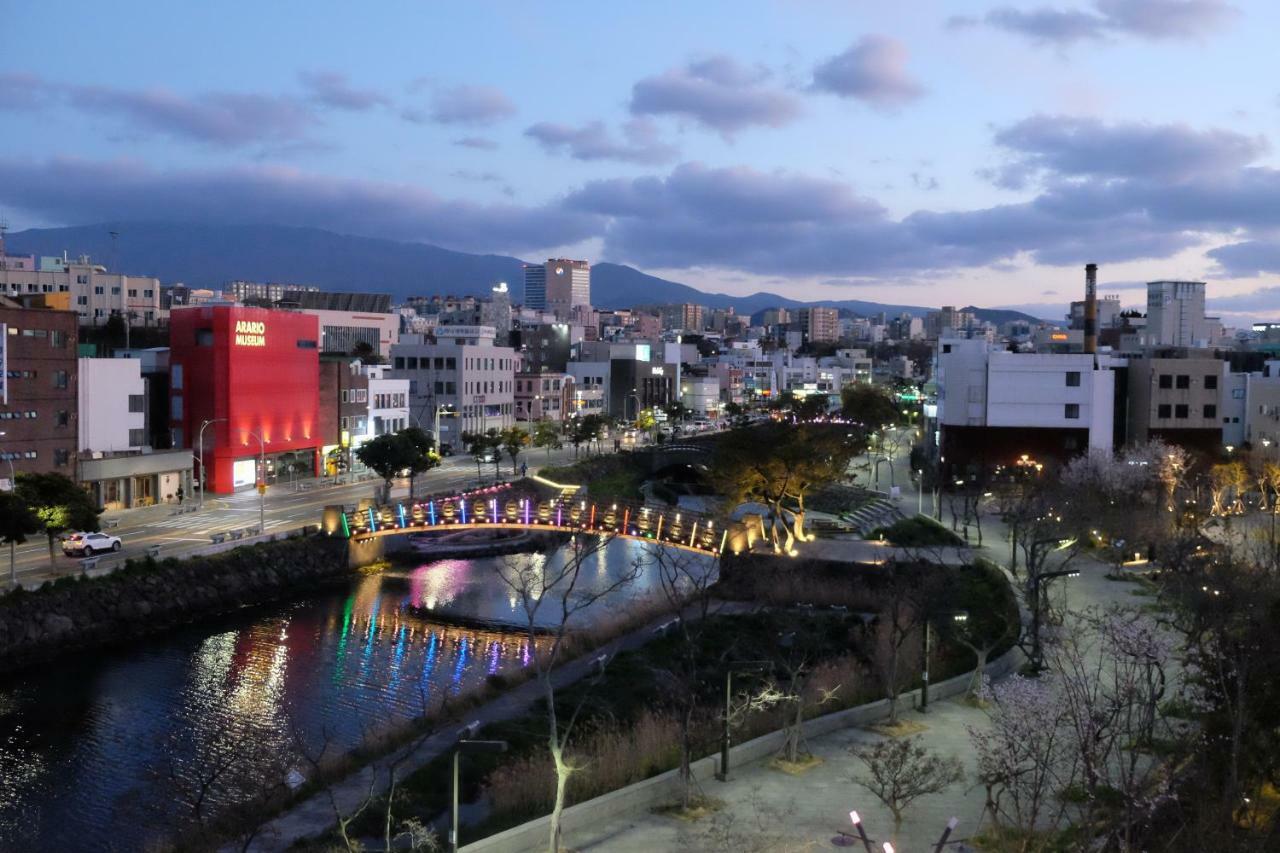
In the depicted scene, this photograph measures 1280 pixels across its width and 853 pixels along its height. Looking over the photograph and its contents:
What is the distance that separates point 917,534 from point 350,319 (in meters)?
46.1

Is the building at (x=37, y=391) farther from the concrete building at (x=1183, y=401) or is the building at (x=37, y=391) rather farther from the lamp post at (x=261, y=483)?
the concrete building at (x=1183, y=401)

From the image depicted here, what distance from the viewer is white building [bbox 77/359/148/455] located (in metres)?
34.5

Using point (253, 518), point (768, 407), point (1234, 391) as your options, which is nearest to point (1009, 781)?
Result: point (253, 518)

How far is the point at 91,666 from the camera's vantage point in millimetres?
22547

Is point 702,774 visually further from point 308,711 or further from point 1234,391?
point 1234,391

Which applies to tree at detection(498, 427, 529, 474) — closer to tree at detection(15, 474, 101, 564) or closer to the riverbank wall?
the riverbank wall

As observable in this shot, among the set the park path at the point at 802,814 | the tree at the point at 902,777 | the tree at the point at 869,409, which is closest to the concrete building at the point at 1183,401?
the tree at the point at 869,409

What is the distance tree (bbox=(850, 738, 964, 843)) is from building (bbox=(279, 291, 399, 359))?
50708mm

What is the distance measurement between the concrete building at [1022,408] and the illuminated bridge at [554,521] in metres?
18.7

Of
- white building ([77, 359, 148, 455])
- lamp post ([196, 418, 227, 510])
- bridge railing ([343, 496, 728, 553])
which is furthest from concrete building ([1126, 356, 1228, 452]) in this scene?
white building ([77, 359, 148, 455])

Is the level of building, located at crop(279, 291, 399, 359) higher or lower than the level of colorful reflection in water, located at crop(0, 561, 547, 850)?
higher

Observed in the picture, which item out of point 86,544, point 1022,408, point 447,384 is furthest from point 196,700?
point 447,384

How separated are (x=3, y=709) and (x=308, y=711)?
545cm

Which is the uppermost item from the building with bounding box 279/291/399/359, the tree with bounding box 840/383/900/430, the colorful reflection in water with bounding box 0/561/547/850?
the building with bounding box 279/291/399/359
